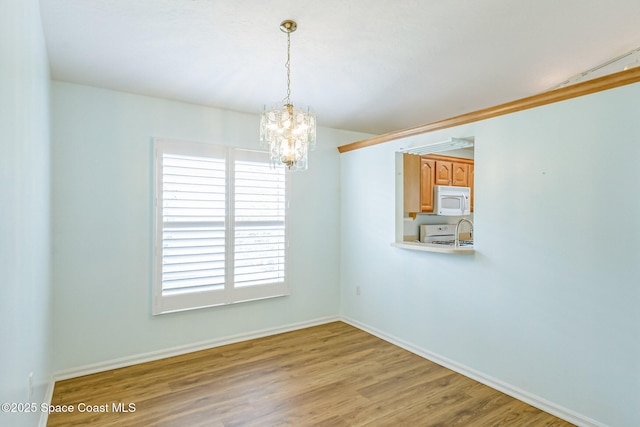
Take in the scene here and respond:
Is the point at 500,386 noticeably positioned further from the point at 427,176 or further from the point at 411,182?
the point at 427,176

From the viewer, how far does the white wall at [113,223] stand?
3.13m

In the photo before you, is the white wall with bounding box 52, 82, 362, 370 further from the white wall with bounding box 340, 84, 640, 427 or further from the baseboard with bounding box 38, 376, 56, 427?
the white wall with bounding box 340, 84, 640, 427

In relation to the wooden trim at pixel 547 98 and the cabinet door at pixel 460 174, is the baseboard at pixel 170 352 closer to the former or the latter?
the wooden trim at pixel 547 98

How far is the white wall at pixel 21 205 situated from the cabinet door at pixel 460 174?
4877 mm

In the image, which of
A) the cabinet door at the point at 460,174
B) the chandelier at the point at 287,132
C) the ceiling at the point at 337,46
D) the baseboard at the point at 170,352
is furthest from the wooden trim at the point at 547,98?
the baseboard at the point at 170,352

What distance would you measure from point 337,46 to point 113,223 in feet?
8.67

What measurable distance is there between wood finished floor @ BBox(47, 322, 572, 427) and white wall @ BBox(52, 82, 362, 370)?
30 cm

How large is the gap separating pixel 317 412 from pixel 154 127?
307 cm

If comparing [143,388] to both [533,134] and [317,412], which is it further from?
[533,134]

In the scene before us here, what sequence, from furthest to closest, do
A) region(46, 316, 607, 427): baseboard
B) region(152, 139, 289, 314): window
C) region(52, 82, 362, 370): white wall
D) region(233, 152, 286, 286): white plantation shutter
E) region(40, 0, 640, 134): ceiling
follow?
region(233, 152, 286, 286): white plantation shutter
region(152, 139, 289, 314): window
region(52, 82, 362, 370): white wall
region(46, 316, 607, 427): baseboard
region(40, 0, 640, 134): ceiling

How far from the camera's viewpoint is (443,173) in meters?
5.07

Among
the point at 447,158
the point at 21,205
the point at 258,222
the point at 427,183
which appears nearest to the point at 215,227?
the point at 258,222

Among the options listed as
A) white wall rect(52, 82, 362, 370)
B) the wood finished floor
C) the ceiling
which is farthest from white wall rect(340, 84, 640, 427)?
white wall rect(52, 82, 362, 370)

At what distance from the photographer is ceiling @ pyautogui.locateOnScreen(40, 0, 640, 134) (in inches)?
81.6
